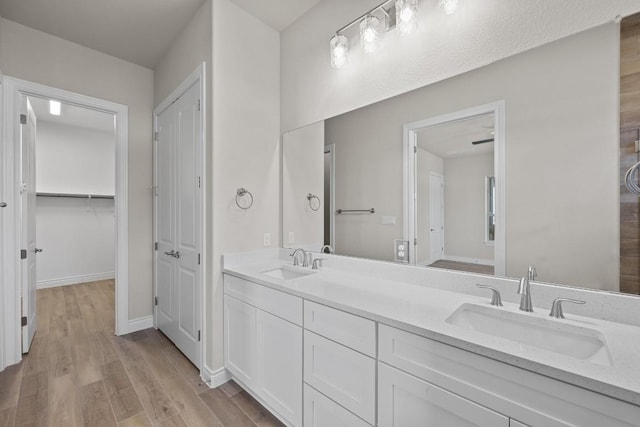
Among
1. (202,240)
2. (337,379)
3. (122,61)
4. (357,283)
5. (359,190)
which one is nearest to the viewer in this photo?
(337,379)

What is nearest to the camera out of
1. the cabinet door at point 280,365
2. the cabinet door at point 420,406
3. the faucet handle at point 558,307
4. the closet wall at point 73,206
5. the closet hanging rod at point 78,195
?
the cabinet door at point 420,406

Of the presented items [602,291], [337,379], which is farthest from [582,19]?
[337,379]

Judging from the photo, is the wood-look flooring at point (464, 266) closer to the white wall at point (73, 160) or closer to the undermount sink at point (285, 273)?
the undermount sink at point (285, 273)

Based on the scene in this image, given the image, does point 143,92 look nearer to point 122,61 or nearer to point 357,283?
point 122,61

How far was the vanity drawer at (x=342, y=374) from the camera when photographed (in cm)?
115

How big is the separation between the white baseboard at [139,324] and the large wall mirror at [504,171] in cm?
239

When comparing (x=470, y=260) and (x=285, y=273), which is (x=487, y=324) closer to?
(x=470, y=260)

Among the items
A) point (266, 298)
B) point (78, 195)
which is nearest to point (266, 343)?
point (266, 298)

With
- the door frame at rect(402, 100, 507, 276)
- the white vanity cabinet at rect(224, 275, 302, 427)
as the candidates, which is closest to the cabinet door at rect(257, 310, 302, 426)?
the white vanity cabinet at rect(224, 275, 302, 427)

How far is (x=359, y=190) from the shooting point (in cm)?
194

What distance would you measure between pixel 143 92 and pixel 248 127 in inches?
66.0

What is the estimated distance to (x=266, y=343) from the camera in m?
1.67

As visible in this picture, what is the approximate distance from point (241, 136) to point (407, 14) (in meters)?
1.34

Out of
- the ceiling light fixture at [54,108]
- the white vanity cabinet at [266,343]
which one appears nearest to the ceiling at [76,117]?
the ceiling light fixture at [54,108]
